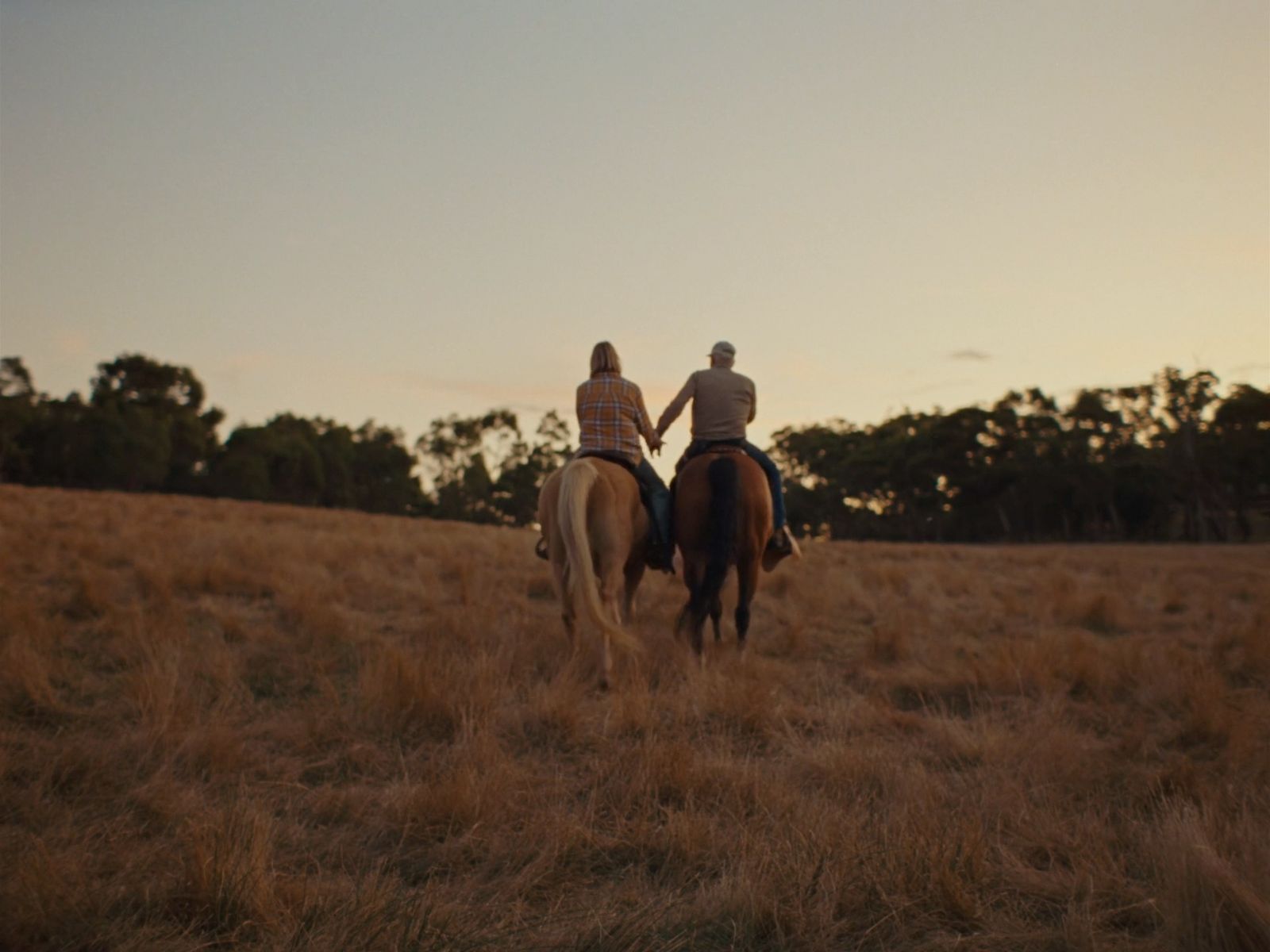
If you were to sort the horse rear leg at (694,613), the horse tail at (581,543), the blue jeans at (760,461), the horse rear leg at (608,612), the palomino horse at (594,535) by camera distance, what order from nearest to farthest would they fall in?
the horse tail at (581,543)
the palomino horse at (594,535)
the horse rear leg at (608,612)
the horse rear leg at (694,613)
the blue jeans at (760,461)

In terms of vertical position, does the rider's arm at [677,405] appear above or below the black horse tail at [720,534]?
above

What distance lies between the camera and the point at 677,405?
8.24 metres

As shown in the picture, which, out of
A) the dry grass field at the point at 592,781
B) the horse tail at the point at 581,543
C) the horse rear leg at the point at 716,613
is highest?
the horse tail at the point at 581,543

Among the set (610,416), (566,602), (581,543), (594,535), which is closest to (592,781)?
(581,543)

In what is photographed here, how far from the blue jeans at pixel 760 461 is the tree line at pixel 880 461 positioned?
39.2 m

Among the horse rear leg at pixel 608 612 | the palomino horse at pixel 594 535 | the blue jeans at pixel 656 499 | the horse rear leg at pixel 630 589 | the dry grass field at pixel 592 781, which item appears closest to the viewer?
the dry grass field at pixel 592 781

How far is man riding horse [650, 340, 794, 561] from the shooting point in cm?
804

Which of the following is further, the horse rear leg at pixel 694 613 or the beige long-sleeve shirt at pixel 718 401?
the beige long-sleeve shirt at pixel 718 401

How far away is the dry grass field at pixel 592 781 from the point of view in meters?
2.81

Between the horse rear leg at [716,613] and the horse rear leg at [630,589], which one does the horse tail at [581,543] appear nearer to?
the horse rear leg at [716,613]

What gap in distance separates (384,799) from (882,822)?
2.17 meters

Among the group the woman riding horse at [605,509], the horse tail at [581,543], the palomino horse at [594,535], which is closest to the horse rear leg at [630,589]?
the woman riding horse at [605,509]

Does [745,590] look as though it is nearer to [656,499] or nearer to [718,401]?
[656,499]

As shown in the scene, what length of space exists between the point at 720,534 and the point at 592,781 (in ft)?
11.3
